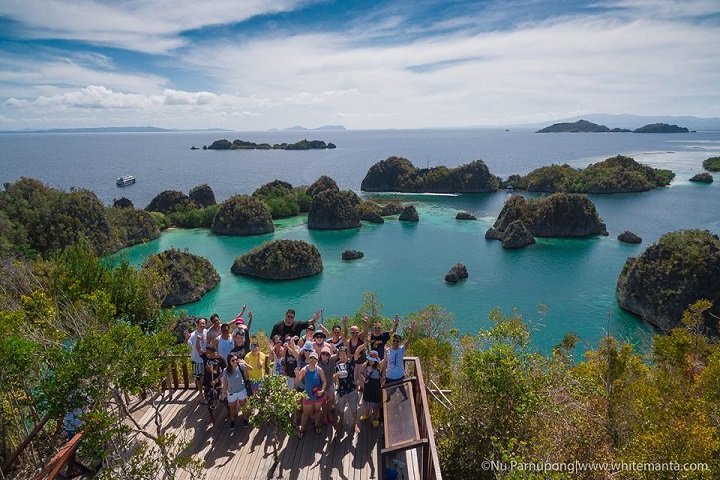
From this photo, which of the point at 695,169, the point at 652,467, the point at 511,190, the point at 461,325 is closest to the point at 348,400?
the point at 652,467

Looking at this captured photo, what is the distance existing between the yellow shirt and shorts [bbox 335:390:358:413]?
191 cm

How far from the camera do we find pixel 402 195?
105188 millimetres

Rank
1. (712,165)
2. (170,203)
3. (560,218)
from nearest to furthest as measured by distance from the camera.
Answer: (560,218)
(170,203)
(712,165)

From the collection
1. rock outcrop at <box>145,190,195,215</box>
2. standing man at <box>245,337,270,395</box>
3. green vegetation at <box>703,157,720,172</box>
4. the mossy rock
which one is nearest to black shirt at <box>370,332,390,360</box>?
standing man at <box>245,337,270,395</box>

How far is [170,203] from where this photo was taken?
253 ft

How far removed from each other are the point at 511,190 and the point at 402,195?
26.7 metres

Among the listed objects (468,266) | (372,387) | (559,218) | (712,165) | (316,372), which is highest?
(316,372)

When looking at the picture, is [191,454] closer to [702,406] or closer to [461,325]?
[702,406]

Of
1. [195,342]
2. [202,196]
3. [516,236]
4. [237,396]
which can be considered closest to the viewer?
[237,396]

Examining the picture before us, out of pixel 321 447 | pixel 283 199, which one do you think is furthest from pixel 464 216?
pixel 321 447

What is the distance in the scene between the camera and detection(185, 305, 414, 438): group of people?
34.0ft

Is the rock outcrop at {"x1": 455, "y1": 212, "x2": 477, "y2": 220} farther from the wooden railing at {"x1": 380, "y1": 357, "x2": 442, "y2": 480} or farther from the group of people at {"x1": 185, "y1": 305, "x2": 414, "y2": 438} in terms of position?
the wooden railing at {"x1": 380, "y1": 357, "x2": 442, "y2": 480}

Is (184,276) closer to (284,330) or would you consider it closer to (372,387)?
(284,330)

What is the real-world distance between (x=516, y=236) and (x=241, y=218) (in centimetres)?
3762
